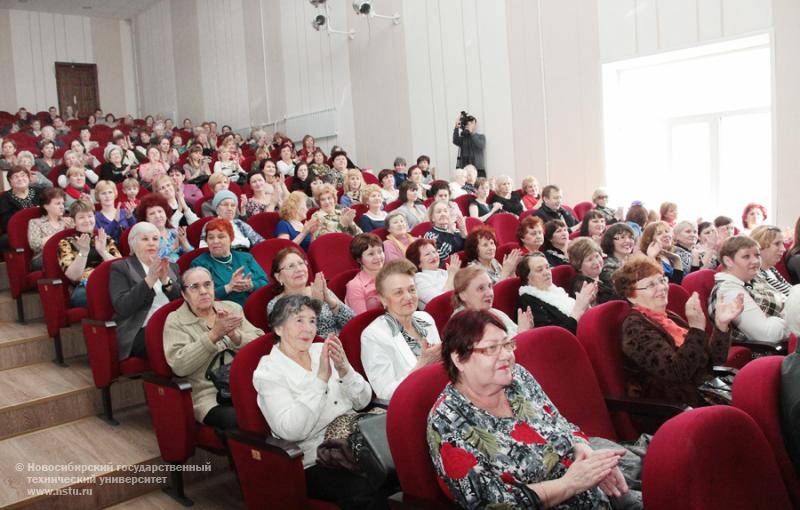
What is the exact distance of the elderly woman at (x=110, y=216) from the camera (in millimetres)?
4027

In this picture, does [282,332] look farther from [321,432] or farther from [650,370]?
[650,370]

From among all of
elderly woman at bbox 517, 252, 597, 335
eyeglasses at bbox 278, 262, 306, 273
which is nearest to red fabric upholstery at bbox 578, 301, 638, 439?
elderly woman at bbox 517, 252, 597, 335

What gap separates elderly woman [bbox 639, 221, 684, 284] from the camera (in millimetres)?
3553

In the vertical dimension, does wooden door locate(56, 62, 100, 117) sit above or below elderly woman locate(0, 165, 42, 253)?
above

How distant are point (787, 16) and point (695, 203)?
192cm

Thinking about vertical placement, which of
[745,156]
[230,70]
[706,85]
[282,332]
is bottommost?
[282,332]

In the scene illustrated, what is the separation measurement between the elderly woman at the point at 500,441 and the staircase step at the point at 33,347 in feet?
8.11

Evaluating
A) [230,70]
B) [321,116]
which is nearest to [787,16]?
[321,116]

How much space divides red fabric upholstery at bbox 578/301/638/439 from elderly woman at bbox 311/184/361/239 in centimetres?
231

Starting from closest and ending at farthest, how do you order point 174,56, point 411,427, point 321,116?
1. point 411,427
2. point 321,116
3. point 174,56

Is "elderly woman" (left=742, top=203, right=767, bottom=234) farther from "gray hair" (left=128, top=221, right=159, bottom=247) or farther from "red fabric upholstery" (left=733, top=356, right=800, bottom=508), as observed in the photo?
"gray hair" (left=128, top=221, right=159, bottom=247)

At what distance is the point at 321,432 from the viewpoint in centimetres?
202

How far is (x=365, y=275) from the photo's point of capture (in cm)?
306

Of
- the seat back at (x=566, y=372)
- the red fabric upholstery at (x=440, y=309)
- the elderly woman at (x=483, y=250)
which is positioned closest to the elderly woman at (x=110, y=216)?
the elderly woman at (x=483, y=250)
